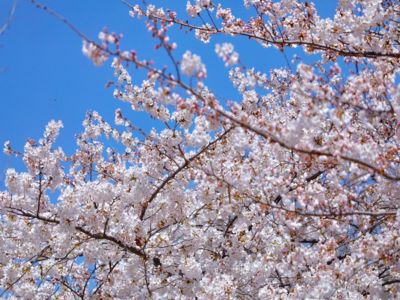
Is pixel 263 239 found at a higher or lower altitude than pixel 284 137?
higher

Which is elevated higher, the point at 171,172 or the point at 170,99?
the point at 171,172

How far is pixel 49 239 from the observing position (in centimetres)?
656

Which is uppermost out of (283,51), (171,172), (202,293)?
(283,51)

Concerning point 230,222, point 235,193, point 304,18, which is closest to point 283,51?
point 304,18

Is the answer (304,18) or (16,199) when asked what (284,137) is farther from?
(16,199)

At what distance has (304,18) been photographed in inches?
266

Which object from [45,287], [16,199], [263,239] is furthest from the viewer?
[45,287]

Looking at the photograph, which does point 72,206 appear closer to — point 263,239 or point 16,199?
point 16,199

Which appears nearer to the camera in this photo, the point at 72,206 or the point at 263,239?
the point at 72,206

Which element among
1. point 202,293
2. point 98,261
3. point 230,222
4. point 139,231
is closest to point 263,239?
point 230,222

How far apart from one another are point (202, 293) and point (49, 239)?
2.29 m

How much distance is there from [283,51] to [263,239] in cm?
267

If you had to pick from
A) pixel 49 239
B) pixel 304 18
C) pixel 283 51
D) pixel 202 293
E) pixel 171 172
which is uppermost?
pixel 304 18

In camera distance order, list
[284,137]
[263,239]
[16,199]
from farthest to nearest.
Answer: [263,239] < [16,199] < [284,137]
